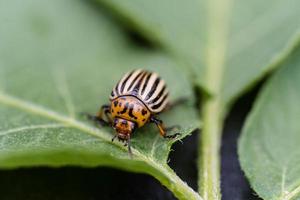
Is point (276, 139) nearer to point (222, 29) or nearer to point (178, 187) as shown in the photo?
point (178, 187)

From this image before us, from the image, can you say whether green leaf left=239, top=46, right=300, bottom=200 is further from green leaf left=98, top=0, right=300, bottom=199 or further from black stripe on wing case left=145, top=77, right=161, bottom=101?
black stripe on wing case left=145, top=77, right=161, bottom=101

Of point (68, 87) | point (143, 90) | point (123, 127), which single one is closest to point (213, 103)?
point (143, 90)

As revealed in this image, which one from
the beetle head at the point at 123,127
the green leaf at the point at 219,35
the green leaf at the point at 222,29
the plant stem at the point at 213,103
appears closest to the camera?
the plant stem at the point at 213,103

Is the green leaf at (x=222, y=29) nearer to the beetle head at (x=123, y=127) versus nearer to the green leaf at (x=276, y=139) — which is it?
the green leaf at (x=276, y=139)

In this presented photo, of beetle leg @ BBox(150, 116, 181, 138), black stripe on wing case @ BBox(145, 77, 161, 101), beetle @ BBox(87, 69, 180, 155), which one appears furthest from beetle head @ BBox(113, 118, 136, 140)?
black stripe on wing case @ BBox(145, 77, 161, 101)

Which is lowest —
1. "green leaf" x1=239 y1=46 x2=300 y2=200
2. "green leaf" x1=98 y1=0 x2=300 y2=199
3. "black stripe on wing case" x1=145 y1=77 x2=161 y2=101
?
"green leaf" x1=239 y1=46 x2=300 y2=200

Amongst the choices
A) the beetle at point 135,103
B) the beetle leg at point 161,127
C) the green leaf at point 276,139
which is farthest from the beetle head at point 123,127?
the green leaf at point 276,139

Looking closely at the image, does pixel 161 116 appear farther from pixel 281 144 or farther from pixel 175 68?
pixel 281 144
